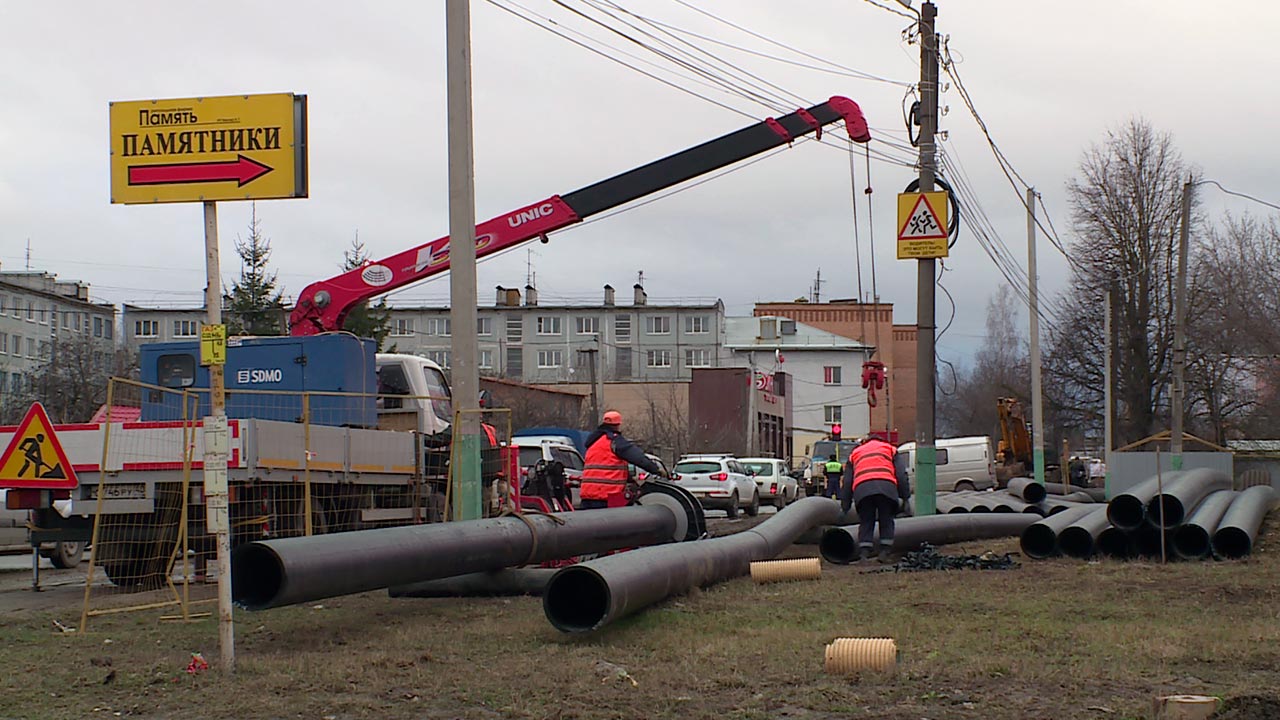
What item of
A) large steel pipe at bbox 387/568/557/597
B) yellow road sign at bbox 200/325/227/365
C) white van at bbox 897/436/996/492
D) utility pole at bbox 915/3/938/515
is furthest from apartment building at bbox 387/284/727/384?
yellow road sign at bbox 200/325/227/365

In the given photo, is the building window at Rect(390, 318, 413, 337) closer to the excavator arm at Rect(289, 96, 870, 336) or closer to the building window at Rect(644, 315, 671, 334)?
the building window at Rect(644, 315, 671, 334)

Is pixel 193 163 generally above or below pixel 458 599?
above

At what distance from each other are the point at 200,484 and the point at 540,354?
258 ft

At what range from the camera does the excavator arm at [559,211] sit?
18766 mm

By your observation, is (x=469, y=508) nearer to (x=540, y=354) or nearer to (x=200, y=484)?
(x=200, y=484)

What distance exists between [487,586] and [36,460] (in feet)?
13.2

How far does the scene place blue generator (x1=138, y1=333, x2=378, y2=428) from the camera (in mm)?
16141

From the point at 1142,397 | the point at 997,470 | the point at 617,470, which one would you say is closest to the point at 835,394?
the point at 1142,397

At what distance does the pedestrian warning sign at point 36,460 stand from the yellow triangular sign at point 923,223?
41.4 ft

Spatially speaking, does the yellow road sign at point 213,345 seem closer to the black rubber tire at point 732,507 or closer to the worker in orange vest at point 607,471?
the worker in orange vest at point 607,471

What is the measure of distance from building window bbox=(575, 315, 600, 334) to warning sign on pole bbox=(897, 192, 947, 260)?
71513 millimetres

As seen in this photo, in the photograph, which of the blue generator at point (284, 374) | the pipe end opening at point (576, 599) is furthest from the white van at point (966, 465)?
the pipe end opening at point (576, 599)

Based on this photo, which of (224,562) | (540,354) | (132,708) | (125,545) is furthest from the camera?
(540,354)

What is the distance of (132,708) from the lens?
7.44 m
